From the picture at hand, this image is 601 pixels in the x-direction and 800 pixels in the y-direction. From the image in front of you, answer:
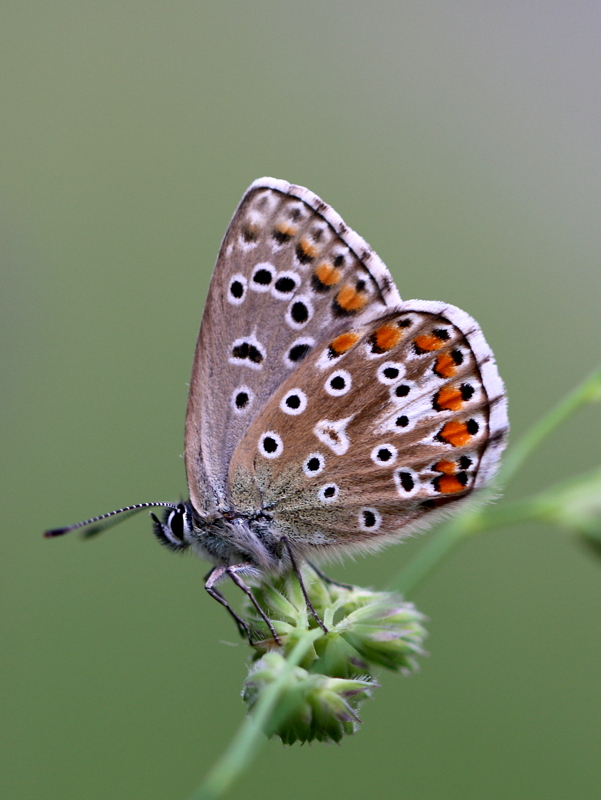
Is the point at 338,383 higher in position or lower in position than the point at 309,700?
higher

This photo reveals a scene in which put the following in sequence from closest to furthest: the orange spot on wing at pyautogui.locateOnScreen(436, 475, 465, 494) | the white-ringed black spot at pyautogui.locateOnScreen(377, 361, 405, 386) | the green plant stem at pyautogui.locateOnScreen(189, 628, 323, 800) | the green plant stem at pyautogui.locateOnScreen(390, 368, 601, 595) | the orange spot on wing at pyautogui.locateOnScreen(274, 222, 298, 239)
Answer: the green plant stem at pyautogui.locateOnScreen(189, 628, 323, 800)
the green plant stem at pyautogui.locateOnScreen(390, 368, 601, 595)
the orange spot on wing at pyautogui.locateOnScreen(436, 475, 465, 494)
the white-ringed black spot at pyautogui.locateOnScreen(377, 361, 405, 386)
the orange spot on wing at pyautogui.locateOnScreen(274, 222, 298, 239)

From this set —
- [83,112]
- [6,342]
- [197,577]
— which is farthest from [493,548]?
[83,112]

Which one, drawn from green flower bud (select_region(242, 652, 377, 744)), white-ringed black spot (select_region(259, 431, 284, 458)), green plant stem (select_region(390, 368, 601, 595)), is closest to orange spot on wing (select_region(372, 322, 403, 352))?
white-ringed black spot (select_region(259, 431, 284, 458))

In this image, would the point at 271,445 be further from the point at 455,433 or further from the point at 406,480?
the point at 455,433

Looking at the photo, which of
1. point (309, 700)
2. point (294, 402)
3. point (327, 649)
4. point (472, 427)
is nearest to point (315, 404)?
point (294, 402)

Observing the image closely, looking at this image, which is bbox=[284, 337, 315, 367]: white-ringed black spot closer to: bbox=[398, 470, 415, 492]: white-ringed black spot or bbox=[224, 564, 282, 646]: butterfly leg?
bbox=[398, 470, 415, 492]: white-ringed black spot

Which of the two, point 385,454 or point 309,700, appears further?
point 385,454

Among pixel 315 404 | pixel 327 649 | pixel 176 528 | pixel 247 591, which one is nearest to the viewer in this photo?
pixel 327 649

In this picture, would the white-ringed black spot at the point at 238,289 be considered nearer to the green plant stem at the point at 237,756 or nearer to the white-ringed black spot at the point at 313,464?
the white-ringed black spot at the point at 313,464
